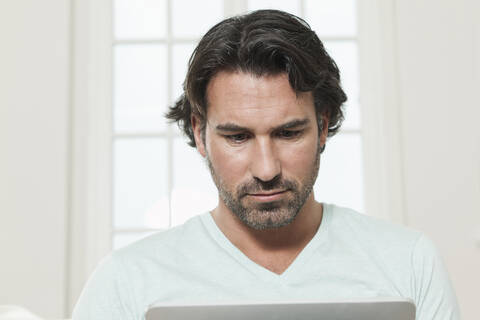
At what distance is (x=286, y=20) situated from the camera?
1.48m

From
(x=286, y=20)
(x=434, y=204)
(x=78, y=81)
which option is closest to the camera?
(x=286, y=20)

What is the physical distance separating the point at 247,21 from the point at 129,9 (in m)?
1.69

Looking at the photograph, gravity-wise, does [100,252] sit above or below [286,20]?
below

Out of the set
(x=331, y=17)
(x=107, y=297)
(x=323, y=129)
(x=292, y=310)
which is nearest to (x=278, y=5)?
(x=331, y=17)

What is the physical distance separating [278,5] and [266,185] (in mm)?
1916

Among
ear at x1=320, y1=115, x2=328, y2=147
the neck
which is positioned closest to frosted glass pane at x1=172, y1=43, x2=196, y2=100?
ear at x1=320, y1=115, x2=328, y2=147

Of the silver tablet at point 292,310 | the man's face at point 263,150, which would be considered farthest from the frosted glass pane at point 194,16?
the silver tablet at point 292,310

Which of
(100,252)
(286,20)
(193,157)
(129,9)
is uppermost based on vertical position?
(129,9)

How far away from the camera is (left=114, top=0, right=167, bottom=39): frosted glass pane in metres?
3.03

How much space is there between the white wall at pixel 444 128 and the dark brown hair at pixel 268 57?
1.28 m

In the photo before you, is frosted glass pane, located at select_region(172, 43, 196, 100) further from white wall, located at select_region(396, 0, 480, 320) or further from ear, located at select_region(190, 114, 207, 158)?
ear, located at select_region(190, 114, 207, 158)

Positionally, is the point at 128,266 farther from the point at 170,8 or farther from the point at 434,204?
the point at 170,8

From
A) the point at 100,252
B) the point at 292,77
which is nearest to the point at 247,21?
the point at 292,77

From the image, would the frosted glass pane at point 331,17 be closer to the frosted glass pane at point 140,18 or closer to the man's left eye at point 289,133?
the frosted glass pane at point 140,18
